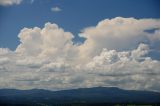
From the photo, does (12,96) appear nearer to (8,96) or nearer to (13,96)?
(13,96)

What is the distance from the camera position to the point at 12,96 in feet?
334

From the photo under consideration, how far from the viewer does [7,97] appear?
9612cm

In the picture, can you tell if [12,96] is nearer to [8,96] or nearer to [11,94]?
[11,94]

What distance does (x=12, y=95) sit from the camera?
3932 inches

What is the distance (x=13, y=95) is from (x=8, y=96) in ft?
13.9

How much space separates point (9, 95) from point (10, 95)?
3.11 ft

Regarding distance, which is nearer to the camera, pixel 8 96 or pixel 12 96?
pixel 8 96

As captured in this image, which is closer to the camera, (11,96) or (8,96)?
(8,96)

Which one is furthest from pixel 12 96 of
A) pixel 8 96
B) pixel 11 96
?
pixel 8 96

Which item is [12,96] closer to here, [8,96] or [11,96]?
[11,96]

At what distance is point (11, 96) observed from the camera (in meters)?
101

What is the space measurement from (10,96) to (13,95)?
35.8 inches

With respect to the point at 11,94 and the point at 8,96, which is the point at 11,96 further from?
the point at 8,96

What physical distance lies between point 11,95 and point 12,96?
9.28 ft
